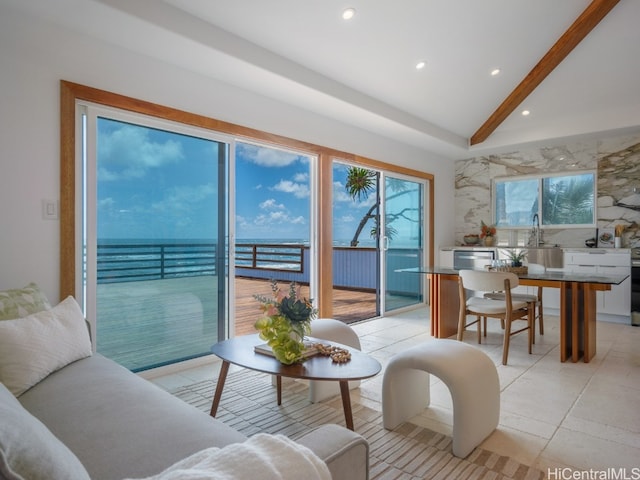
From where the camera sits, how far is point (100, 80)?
276cm

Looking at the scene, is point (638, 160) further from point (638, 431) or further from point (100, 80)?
point (100, 80)

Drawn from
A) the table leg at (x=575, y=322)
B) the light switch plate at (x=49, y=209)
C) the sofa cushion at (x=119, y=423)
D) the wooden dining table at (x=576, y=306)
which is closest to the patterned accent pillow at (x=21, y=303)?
the sofa cushion at (x=119, y=423)

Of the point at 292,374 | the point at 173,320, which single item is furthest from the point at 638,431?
the point at 173,320

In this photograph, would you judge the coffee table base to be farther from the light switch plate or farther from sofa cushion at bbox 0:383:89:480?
the light switch plate

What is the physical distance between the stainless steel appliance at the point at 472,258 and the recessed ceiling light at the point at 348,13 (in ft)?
12.7

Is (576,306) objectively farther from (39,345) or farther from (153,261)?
(39,345)

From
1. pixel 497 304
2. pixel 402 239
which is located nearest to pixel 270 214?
pixel 402 239

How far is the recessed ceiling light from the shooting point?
3133mm

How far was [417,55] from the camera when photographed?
396cm

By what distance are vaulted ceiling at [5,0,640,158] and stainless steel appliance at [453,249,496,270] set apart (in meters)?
1.62

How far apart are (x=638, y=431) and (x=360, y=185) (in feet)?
17.2

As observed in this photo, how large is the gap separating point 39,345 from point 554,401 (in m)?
2.93

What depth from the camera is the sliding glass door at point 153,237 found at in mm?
2855

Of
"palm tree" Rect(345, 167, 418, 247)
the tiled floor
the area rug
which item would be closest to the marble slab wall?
"palm tree" Rect(345, 167, 418, 247)
